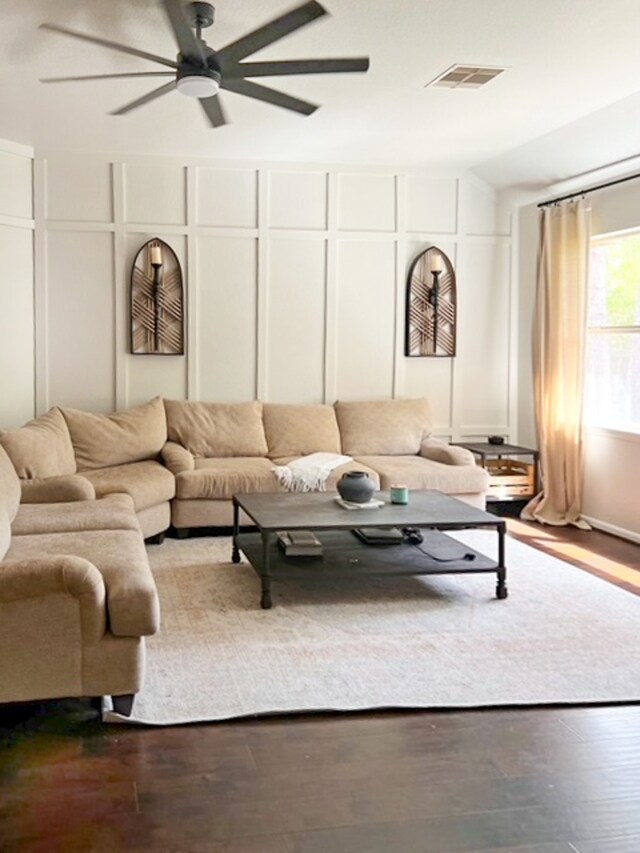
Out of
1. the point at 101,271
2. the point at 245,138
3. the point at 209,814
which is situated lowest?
the point at 209,814

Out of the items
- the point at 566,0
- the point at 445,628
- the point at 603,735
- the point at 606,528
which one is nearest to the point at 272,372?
the point at 606,528

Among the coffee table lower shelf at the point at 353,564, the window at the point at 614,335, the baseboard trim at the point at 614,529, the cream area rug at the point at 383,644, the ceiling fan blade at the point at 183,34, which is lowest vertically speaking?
the cream area rug at the point at 383,644

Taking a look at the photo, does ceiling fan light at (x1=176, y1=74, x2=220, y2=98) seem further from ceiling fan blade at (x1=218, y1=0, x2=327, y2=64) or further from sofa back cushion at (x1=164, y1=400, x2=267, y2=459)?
sofa back cushion at (x1=164, y1=400, x2=267, y2=459)

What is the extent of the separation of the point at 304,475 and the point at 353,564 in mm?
1356

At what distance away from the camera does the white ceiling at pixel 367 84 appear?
3.70 meters

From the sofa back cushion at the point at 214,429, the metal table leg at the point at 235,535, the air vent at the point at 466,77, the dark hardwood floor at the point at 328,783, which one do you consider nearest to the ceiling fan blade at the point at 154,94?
the air vent at the point at 466,77

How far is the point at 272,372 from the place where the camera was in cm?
672

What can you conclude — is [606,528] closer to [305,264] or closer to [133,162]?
[305,264]

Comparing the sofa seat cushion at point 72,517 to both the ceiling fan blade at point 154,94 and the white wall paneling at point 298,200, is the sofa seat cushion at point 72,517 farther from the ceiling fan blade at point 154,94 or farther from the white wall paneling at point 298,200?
the white wall paneling at point 298,200

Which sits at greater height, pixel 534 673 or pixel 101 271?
pixel 101 271

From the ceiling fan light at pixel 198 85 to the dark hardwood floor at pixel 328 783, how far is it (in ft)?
8.41

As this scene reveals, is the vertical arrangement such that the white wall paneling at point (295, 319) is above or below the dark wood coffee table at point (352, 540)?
above

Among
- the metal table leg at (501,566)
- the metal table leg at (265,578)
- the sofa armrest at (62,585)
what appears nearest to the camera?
the sofa armrest at (62,585)

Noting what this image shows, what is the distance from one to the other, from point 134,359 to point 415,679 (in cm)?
398
